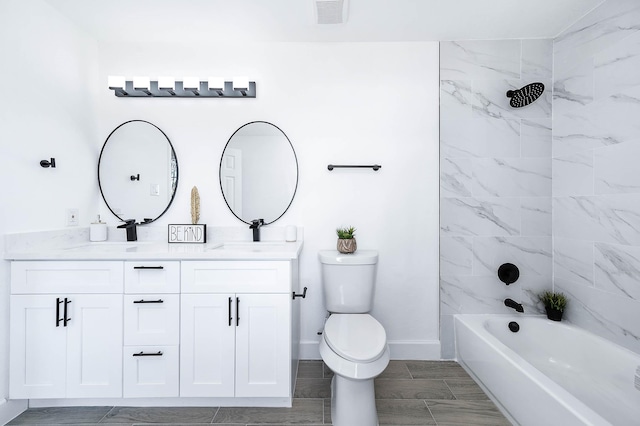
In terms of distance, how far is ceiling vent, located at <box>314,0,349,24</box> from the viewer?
163 centimetres

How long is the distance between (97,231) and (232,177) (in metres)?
0.97

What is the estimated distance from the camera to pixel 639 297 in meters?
1.53

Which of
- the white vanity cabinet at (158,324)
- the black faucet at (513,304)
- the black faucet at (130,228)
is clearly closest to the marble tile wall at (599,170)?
the black faucet at (513,304)

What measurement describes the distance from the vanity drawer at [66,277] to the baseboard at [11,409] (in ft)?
1.89

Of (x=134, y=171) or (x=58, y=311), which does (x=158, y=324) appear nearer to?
(x=58, y=311)

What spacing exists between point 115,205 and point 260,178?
1.05m

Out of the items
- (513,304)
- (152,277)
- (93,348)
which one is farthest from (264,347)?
(513,304)

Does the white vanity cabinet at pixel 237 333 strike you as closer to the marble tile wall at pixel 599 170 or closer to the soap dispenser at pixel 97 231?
the soap dispenser at pixel 97 231

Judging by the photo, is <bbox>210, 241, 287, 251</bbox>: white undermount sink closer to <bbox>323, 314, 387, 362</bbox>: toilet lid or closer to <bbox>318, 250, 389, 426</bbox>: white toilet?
<bbox>318, 250, 389, 426</bbox>: white toilet

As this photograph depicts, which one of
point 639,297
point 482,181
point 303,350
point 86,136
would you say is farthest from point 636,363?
point 86,136

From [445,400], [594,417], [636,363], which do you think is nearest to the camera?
[594,417]

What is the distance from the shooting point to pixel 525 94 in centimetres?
188

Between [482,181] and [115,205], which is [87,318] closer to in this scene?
[115,205]

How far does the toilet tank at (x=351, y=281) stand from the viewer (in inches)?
72.3
